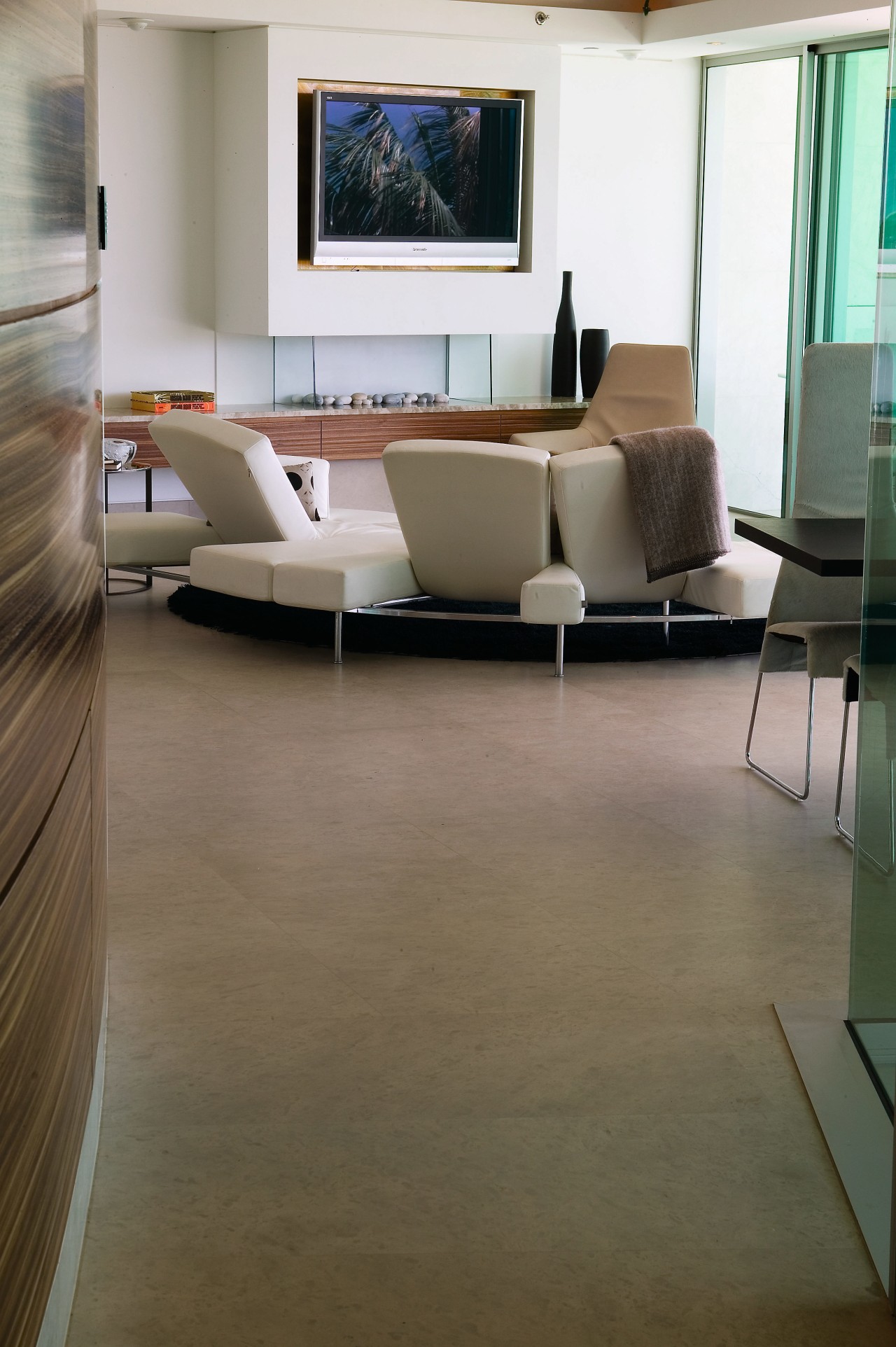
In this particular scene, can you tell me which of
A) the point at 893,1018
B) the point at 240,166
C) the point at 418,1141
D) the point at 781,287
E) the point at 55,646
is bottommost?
the point at 418,1141

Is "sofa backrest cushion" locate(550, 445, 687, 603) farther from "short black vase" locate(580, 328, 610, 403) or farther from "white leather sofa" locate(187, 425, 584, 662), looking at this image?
"short black vase" locate(580, 328, 610, 403)

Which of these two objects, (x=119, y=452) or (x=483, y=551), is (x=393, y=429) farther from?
(x=483, y=551)

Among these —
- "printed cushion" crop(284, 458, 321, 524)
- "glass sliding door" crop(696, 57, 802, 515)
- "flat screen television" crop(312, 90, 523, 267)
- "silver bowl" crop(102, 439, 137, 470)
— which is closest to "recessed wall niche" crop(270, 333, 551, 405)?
"flat screen television" crop(312, 90, 523, 267)

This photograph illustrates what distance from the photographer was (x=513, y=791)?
4215 millimetres

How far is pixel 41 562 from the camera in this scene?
1546mm

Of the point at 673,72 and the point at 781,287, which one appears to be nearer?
the point at 781,287

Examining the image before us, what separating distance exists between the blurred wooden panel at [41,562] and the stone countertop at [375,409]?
19.3ft

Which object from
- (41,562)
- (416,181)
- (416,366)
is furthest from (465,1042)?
(416,366)

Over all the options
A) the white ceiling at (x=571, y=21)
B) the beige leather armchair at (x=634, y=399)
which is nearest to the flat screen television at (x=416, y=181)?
the white ceiling at (x=571, y=21)

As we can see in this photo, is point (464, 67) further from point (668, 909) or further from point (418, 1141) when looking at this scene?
point (418, 1141)

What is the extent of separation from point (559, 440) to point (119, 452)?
218 centimetres

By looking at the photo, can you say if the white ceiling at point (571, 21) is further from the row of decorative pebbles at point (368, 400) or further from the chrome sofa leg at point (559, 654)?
the chrome sofa leg at point (559, 654)

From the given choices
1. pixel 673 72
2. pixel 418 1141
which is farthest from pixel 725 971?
pixel 673 72

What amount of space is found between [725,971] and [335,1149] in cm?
101
